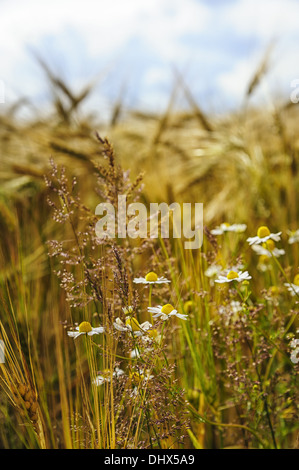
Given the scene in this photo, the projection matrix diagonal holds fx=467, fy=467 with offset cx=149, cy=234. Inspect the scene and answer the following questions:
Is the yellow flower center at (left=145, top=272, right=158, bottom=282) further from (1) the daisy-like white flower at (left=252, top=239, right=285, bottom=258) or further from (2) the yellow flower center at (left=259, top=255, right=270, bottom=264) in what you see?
(2) the yellow flower center at (left=259, top=255, right=270, bottom=264)

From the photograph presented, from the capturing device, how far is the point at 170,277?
62 cm

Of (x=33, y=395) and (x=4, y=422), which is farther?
(x=4, y=422)

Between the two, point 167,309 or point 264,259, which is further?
point 264,259

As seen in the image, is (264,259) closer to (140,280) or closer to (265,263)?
(265,263)

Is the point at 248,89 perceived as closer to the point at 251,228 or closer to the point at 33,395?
the point at 251,228

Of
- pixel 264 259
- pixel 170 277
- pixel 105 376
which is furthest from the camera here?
pixel 264 259

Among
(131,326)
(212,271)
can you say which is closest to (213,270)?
(212,271)

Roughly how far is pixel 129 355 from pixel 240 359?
0.57 feet

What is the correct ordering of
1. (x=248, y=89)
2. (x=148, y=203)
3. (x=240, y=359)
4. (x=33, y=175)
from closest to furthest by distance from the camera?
(x=240, y=359)
(x=148, y=203)
(x=33, y=175)
(x=248, y=89)

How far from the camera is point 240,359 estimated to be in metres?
0.63

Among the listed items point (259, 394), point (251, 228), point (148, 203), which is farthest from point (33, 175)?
point (259, 394)

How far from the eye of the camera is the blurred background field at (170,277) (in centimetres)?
52

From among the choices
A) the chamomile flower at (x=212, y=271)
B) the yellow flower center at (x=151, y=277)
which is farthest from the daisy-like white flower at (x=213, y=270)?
the yellow flower center at (x=151, y=277)
